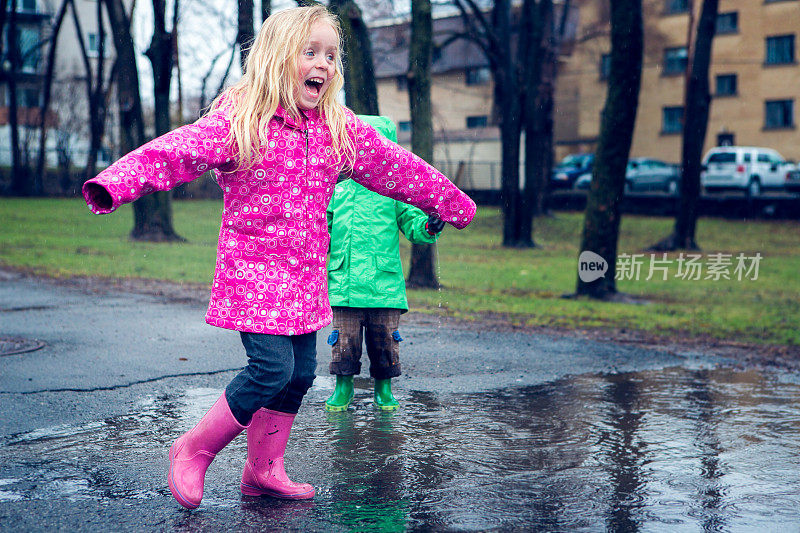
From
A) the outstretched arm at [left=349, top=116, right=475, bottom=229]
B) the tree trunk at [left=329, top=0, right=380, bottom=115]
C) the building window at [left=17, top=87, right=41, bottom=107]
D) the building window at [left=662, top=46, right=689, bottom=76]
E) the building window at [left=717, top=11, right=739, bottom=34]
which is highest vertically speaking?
the building window at [left=717, top=11, right=739, bottom=34]

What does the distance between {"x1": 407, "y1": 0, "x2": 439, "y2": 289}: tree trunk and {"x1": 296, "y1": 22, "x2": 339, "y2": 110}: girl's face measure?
8898mm

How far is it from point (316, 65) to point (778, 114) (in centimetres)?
4161

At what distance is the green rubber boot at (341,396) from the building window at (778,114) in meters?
39.6

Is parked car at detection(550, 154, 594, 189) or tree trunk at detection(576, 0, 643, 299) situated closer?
tree trunk at detection(576, 0, 643, 299)

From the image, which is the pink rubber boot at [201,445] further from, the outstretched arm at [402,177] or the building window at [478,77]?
the building window at [478,77]

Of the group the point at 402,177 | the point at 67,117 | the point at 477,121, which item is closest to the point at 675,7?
the point at 477,121

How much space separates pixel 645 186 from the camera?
3466 centimetres

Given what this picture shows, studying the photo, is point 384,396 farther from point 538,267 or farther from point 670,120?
point 670,120

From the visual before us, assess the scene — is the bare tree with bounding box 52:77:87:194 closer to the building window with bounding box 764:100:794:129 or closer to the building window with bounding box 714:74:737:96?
the building window with bounding box 714:74:737:96

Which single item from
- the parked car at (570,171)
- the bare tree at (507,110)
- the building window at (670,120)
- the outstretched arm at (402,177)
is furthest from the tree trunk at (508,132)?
the building window at (670,120)

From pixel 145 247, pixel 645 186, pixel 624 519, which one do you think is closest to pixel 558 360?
pixel 624 519

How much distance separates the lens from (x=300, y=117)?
11.8 ft

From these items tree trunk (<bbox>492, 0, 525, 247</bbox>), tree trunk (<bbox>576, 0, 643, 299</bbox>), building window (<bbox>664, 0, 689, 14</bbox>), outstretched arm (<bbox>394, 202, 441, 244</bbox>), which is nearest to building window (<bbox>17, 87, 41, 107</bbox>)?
tree trunk (<bbox>492, 0, 525, 247</bbox>)

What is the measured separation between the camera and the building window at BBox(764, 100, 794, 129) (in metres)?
40.7
